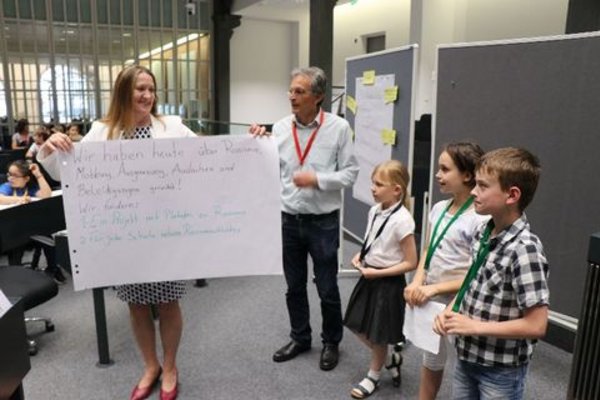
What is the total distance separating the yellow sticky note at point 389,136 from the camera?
3.46m

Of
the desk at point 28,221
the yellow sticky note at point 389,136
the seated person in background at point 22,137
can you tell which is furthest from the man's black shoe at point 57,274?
the seated person in background at point 22,137

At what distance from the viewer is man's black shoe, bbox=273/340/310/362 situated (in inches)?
101

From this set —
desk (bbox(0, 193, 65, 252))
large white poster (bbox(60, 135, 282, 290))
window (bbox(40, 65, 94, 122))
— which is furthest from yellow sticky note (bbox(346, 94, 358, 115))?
window (bbox(40, 65, 94, 122))

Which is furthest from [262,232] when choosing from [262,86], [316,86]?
[262,86]

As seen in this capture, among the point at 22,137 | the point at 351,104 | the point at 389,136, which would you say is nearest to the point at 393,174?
the point at 389,136

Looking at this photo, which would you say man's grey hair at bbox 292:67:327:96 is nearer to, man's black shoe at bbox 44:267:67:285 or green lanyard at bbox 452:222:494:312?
green lanyard at bbox 452:222:494:312

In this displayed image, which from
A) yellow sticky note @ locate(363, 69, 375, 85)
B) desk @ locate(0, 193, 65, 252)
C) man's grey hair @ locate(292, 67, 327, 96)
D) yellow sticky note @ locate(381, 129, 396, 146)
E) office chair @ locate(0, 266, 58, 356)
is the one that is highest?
yellow sticky note @ locate(363, 69, 375, 85)

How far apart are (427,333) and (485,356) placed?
0.34 meters

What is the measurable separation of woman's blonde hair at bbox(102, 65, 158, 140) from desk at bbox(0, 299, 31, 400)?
2.82 ft

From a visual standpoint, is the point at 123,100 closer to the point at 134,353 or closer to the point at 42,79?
the point at 134,353

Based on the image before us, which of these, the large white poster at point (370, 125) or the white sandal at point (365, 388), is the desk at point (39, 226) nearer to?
the white sandal at point (365, 388)

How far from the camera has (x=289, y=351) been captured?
2576 mm

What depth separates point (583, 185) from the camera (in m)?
2.30

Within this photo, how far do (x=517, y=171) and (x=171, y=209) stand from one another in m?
1.28
